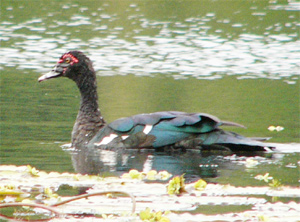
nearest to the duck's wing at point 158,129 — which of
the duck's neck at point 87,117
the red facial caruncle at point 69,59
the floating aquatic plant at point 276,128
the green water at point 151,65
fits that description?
the duck's neck at point 87,117

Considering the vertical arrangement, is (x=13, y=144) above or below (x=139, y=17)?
below

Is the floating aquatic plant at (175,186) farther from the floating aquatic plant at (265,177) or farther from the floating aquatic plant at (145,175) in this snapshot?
the floating aquatic plant at (265,177)

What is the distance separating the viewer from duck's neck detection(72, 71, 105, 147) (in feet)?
32.5

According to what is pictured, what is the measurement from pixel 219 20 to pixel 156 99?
1201 centimetres

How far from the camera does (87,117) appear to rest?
10219 millimetres

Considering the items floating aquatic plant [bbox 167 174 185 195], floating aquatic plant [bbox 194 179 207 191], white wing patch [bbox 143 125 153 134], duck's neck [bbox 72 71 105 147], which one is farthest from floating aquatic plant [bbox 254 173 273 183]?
duck's neck [bbox 72 71 105 147]

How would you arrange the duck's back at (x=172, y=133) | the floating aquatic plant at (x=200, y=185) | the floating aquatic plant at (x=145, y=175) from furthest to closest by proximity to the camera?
1. the duck's back at (x=172, y=133)
2. the floating aquatic plant at (x=145, y=175)
3. the floating aquatic plant at (x=200, y=185)

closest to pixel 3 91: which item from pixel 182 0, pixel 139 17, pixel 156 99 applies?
pixel 156 99

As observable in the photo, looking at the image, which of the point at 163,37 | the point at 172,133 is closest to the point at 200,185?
the point at 172,133

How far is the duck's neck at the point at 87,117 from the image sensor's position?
990cm

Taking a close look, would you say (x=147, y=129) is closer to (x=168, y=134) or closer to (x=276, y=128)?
(x=168, y=134)

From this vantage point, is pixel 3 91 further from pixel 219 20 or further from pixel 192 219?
pixel 219 20

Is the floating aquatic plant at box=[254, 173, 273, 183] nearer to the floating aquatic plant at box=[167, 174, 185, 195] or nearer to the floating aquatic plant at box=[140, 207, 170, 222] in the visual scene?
the floating aquatic plant at box=[167, 174, 185, 195]

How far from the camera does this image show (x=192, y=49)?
19.1 meters
